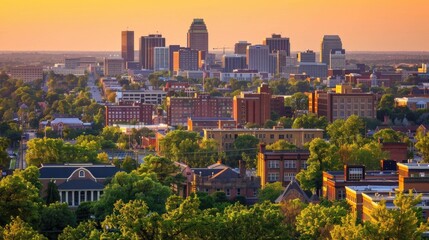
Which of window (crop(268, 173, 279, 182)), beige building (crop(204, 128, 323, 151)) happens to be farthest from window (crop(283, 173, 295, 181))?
beige building (crop(204, 128, 323, 151))

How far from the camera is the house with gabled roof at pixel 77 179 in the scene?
77000mm

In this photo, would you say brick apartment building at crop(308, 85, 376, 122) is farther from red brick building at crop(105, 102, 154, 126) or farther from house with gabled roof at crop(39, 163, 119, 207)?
house with gabled roof at crop(39, 163, 119, 207)

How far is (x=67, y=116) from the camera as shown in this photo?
6191 inches

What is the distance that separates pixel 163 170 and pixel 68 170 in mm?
4873

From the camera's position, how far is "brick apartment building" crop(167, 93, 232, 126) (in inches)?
6181

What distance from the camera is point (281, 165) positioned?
85438 mm

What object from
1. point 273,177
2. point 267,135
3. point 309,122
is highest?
point 267,135

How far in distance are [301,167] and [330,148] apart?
6.46ft

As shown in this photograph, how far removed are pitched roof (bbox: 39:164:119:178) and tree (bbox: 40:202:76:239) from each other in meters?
14.5

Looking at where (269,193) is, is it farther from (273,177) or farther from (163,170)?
(273,177)

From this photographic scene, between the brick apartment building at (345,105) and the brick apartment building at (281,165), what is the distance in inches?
2300

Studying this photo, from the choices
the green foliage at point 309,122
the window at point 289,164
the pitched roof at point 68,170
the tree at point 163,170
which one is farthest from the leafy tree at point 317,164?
the green foliage at point 309,122

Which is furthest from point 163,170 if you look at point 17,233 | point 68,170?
point 17,233

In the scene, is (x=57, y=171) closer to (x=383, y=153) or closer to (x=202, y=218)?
(x=383, y=153)
